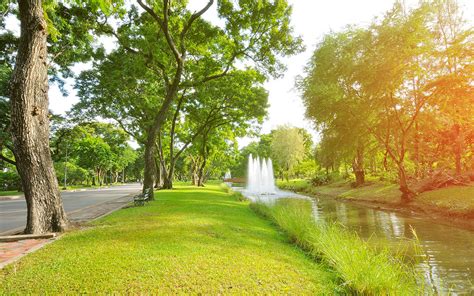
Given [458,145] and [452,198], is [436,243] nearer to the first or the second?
[452,198]

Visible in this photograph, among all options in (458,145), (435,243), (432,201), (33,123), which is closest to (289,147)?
(458,145)

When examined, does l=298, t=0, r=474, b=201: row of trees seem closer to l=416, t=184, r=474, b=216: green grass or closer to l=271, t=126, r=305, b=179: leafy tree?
l=416, t=184, r=474, b=216: green grass

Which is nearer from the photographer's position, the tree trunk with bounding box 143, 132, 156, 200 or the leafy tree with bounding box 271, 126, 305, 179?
the tree trunk with bounding box 143, 132, 156, 200

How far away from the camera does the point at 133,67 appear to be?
764 inches

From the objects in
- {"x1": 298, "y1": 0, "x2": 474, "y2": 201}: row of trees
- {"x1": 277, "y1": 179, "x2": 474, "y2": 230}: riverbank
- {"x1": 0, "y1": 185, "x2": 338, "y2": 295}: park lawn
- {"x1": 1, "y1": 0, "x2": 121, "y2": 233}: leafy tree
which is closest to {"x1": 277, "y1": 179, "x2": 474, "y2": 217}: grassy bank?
{"x1": 277, "y1": 179, "x2": 474, "y2": 230}: riverbank

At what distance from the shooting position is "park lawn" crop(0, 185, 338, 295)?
4480 millimetres

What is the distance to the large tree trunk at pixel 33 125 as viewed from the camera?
7855 mm

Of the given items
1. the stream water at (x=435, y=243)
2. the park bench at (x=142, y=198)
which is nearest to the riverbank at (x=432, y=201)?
the stream water at (x=435, y=243)

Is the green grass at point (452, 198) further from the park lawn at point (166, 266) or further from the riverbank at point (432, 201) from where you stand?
the park lawn at point (166, 266)

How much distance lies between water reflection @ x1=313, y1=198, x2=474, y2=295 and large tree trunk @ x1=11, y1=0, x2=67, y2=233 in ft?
29.4

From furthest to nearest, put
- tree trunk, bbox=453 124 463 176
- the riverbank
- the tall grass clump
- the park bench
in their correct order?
tree trunk, bbox=453 124 463 176
the park bench
the riverbank
the tall grass clump

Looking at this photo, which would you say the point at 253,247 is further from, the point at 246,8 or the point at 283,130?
the point at 283,130

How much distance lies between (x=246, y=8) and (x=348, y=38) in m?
10.9

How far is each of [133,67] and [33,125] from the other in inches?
491
